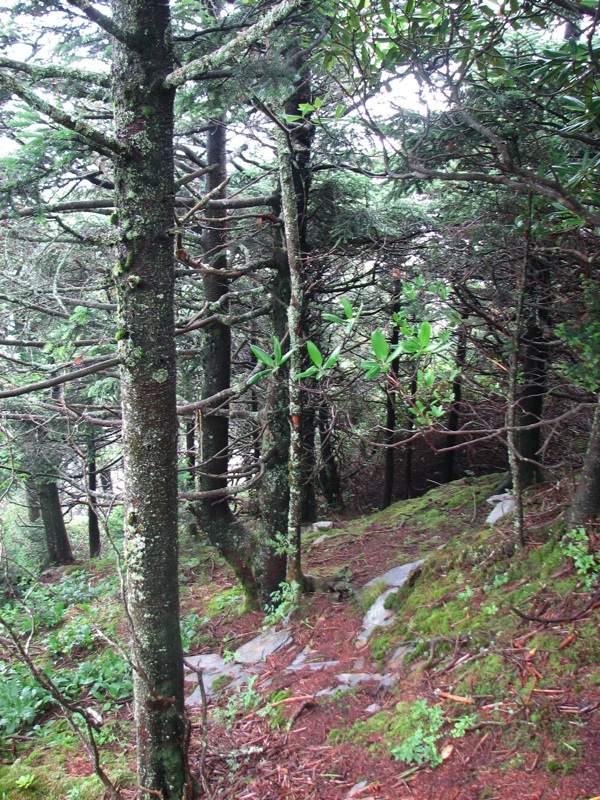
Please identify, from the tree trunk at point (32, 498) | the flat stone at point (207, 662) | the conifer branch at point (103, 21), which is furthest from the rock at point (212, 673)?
the tree trunk at point (32, 498)

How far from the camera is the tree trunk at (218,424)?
6.75m

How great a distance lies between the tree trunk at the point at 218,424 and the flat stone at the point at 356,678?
2.43 m

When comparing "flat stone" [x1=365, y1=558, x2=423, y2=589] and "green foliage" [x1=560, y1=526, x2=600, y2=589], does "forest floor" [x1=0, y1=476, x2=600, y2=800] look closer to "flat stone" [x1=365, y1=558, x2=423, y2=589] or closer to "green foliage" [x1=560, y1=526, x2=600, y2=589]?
"green foliage" [x1=560, y1=526, x2=600, y2=589]

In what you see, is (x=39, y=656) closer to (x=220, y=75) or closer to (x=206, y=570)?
(x=206, y=570)

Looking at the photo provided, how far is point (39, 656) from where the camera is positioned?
6.57 metres

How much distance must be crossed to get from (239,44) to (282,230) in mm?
3671

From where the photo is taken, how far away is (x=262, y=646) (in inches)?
221

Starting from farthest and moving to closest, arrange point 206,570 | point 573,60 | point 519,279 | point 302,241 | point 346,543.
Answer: point 206,570, point 346,543, point 302,241, point 519,279, point 573,60

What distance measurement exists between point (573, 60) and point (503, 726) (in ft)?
12.2

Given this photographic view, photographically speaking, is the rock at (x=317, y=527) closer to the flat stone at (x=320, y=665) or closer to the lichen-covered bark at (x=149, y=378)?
the flat stone at (x=320, y=665)

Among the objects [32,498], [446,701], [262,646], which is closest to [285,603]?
[262,646]

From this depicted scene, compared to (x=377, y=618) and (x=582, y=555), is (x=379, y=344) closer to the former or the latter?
(x=582, y=555)

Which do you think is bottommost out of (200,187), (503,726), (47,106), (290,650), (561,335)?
(290,650)

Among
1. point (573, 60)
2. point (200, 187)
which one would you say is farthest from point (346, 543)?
point (573, 60)
